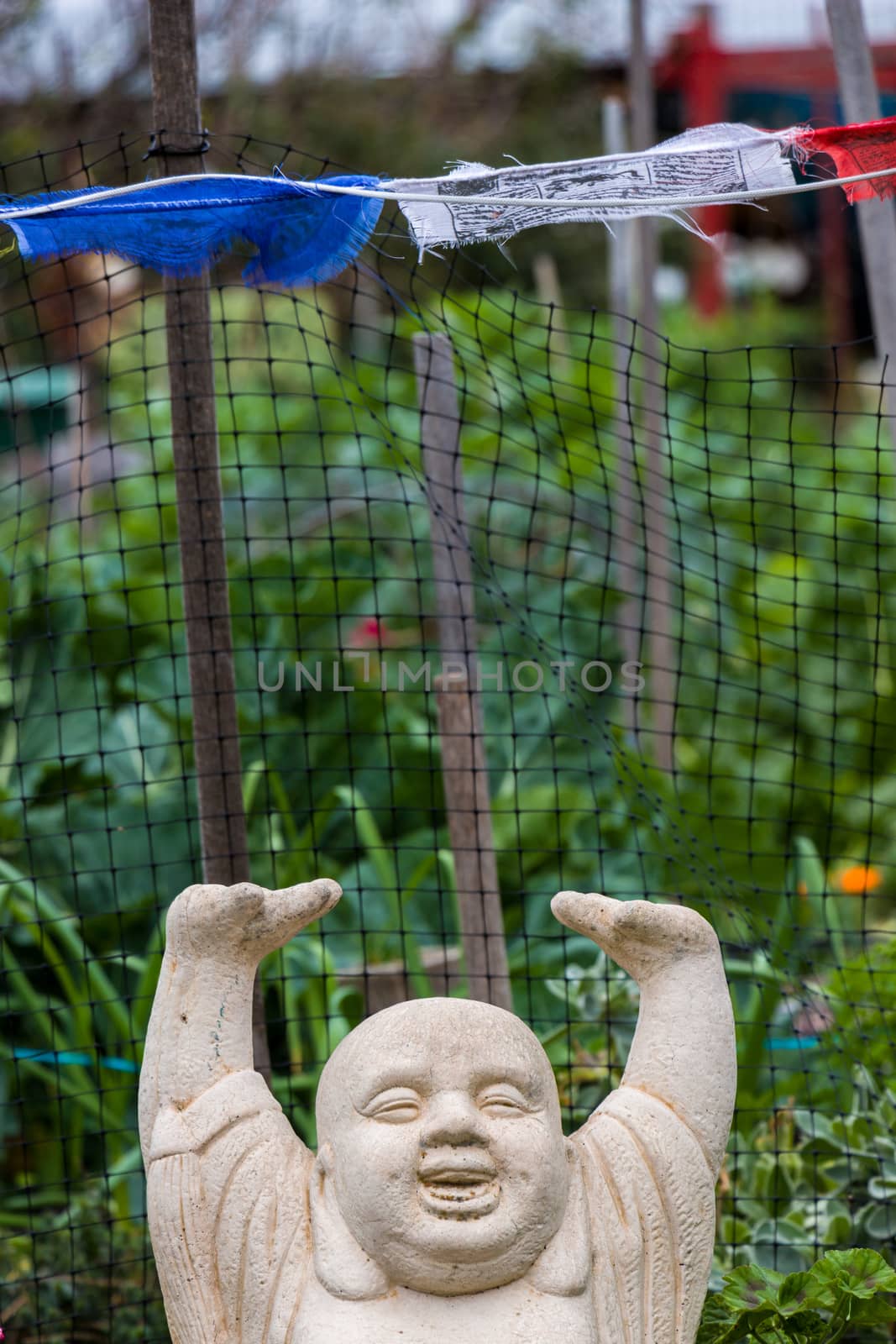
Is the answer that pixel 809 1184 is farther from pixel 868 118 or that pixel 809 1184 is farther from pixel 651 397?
pixel 651 397

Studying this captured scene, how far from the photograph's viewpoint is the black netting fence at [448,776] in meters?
2.93

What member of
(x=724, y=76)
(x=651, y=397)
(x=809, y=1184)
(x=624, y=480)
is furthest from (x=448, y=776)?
(x=724, y=76)

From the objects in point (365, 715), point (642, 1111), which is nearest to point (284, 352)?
point (365, 715)

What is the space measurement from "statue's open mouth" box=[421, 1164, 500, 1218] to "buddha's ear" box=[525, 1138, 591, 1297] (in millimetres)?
115

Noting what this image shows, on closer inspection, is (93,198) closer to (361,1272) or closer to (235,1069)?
(235,1069)

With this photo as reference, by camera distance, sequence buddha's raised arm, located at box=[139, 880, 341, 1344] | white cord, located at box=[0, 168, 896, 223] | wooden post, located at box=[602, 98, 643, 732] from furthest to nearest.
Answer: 1. wooden post, located at box=[602, 98, 643, 732]
2. white cord, located at box=[0, 168, 896, 223]
3. buddha's raised arm, located at box=[139, 880, 341, 1344]

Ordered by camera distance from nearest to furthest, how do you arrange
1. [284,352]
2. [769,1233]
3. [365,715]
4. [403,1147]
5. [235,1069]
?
[403,1147]
[235,1069]
[769,1233]
[365,715]
[284,352]

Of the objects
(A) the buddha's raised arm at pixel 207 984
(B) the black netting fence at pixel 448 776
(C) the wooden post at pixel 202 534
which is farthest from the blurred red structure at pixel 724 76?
(A) the buddha's raised arm at pixel 207 984

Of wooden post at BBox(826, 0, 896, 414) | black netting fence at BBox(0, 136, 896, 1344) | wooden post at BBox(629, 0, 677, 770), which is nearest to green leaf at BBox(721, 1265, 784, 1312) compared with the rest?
black netting fence at BBox(0, 136, 896, 1344)

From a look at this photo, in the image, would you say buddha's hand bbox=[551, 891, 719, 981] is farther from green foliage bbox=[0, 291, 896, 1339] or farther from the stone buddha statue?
green foliage bbox=[0, 291, 896, 1339]

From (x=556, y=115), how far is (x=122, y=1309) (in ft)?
36.3

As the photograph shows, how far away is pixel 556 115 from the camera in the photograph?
40.6 feet

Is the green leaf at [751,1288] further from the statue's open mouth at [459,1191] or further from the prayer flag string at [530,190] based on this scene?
the prayer flag string at [530,190]

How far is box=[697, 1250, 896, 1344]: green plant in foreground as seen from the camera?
204 centimetres
